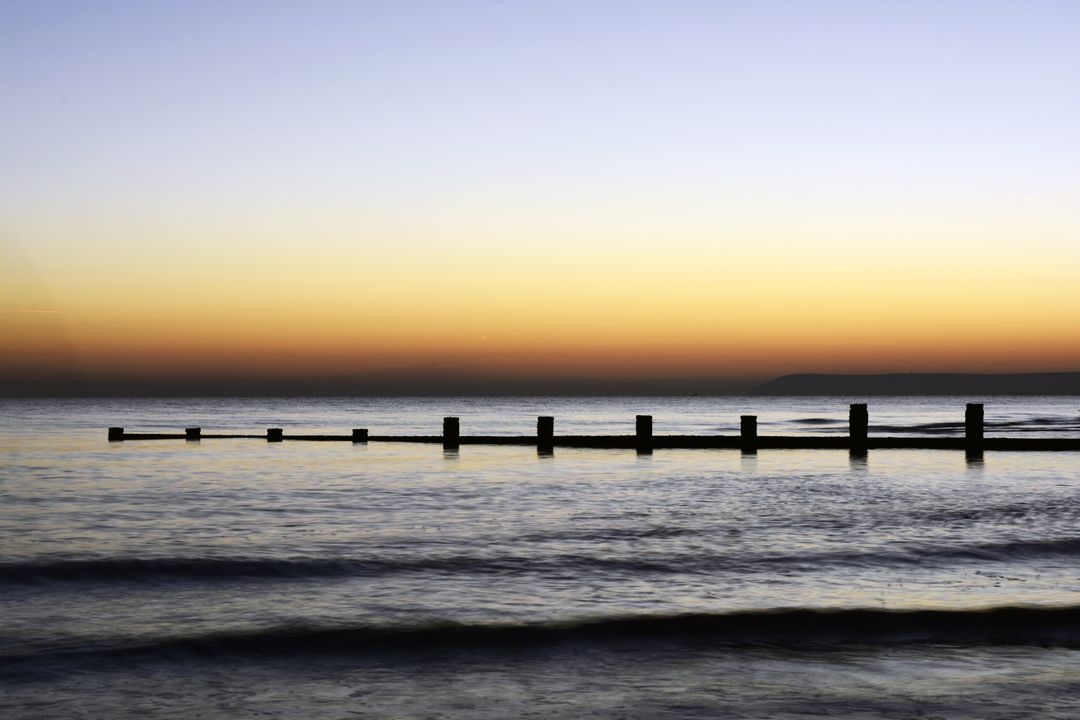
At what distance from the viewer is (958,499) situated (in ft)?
65.1

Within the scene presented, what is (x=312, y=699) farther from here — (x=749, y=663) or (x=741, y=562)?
(x=741, y=562)

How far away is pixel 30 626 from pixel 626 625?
5336 millimetres

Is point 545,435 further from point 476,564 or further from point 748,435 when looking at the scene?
point 476,564

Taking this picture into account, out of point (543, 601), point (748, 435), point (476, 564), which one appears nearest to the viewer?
point (543, 601)

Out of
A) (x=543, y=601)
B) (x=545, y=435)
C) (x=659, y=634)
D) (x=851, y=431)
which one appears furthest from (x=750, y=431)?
(x=659, y=634)

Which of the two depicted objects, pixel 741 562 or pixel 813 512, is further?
pixel 813 512

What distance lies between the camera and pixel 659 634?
29.2 feet

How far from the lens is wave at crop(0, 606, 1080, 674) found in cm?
834

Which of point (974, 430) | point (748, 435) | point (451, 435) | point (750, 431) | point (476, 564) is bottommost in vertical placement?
point (476, 564)

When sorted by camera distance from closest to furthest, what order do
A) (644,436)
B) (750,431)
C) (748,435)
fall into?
(748,435)
(750,431)
(644,436)

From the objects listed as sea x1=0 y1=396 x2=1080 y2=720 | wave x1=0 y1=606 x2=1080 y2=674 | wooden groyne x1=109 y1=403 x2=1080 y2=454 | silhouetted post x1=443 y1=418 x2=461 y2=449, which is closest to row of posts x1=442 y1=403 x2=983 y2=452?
wooden groyne x1=109 y1=403 x2=1080 y2=454

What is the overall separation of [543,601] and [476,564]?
242cm

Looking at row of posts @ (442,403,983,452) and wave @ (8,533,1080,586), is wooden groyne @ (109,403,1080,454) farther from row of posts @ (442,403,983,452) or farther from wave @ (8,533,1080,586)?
wave @ (8,533,1080,586)

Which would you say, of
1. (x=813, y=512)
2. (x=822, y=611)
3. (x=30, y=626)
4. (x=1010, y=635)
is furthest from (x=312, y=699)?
(x=813, y=512)
